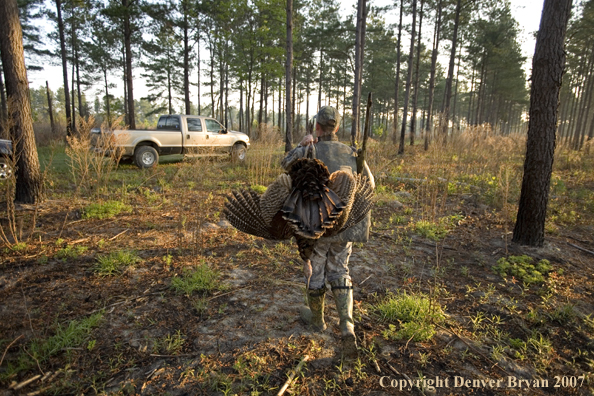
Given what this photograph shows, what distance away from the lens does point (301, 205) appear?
1800 millimetres

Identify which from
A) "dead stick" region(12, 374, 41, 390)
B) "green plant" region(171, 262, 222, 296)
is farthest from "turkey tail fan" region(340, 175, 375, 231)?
"dead stick" region(12, 374, 41, 390)

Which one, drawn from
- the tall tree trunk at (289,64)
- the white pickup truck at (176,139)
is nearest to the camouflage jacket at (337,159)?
the white pickup truck at (176,139)

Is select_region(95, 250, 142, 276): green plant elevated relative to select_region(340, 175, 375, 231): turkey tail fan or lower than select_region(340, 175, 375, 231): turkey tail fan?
lower

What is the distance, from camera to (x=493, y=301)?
9.92 feet

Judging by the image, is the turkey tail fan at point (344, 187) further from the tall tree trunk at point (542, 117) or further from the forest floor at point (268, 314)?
the tall tree trunk at point (542, 117)

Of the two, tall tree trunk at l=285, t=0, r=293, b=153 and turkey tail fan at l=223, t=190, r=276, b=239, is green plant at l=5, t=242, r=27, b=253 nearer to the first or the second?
turkey tail fan at l=223, t=190, r=276, b=239

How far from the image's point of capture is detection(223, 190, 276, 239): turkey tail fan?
189 cm

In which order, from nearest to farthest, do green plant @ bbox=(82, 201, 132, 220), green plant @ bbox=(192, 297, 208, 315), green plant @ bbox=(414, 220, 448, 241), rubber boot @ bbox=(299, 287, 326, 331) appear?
1. rubber boot @ bbox=(299, 287, 326, 331)
2. green plant @ bbox=(192, 297, 208, 315)
3. green plant @ bbox=(414, 220, 448, 241)
4. green plant @ bbox=(82, 201, 132, 220)

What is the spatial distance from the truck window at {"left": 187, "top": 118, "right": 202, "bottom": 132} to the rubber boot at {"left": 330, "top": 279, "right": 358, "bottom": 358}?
10754 millimetres

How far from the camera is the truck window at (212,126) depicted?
11.9 m

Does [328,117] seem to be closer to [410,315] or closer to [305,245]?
[305,245]

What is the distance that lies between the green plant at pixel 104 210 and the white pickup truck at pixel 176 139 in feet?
13.3

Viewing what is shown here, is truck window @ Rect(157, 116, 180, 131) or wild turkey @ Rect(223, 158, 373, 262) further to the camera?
truck window @ Rect(157, 116, 180, 131)

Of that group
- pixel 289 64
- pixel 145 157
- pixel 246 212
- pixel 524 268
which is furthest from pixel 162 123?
pixel 524 268
